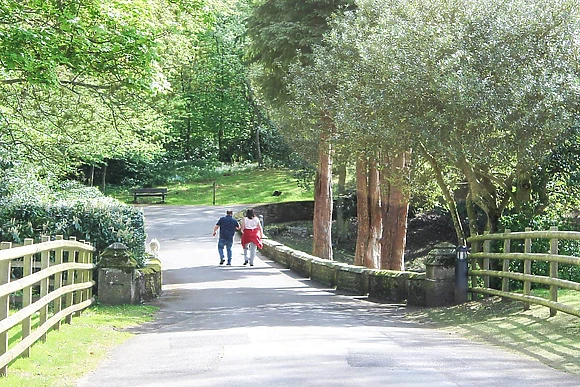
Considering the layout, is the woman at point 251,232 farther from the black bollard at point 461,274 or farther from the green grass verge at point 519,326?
the black bollard at point 461,274

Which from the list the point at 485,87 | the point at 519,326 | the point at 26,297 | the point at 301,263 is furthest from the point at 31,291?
the point at 301,263

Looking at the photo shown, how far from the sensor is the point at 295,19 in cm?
2500

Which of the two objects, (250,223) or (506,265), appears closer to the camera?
(506,265)

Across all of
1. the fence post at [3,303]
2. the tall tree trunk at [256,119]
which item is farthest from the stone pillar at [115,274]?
the tall tree trunk at [256,119]

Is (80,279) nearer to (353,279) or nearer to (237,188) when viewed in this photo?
(353,279)

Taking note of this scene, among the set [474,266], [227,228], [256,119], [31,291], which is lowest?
[474,266]

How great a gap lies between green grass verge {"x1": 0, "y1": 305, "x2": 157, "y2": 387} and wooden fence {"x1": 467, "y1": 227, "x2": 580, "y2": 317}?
5.62 m

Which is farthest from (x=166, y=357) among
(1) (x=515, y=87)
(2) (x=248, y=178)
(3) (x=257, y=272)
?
(2) (x=248, y=178)

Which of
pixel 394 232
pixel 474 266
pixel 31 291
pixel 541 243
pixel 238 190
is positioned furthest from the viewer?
pixel 238 190

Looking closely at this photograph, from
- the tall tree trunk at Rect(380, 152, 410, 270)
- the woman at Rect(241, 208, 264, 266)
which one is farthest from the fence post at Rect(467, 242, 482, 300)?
the woman at Rect(241, 208, 264, 266)

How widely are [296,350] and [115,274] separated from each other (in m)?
6.14

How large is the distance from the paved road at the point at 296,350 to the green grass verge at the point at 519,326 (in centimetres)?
34

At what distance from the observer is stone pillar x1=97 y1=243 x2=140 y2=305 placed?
14.0m

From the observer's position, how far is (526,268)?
1164 centimetres
